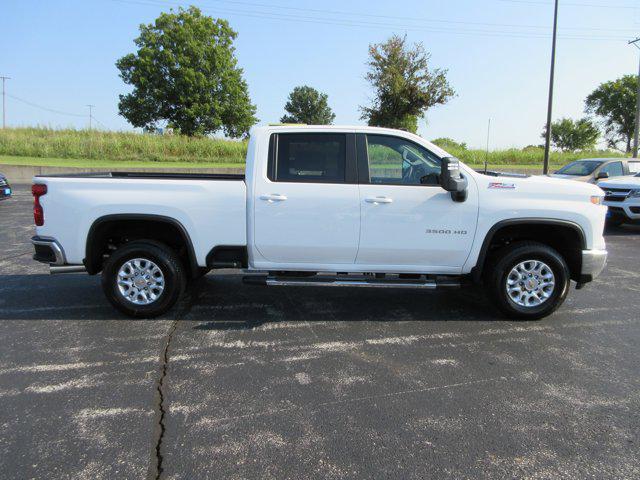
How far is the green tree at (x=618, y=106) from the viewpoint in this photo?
193ft

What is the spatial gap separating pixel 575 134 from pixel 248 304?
67033mm

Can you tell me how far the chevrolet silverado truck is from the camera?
11047 mm

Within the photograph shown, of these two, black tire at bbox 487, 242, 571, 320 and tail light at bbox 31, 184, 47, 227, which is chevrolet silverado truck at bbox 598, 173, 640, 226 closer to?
black tire at bbox 487, 242, 571, 320

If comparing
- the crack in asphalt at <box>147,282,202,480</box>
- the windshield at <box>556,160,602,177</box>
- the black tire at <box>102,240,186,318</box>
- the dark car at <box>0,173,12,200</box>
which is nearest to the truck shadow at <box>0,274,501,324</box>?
the crack in asphalt at <box>147,282,202,480</box>

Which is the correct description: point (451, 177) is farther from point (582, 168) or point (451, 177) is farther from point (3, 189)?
point (3, 189)

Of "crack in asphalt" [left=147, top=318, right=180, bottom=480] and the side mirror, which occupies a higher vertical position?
the side mirror

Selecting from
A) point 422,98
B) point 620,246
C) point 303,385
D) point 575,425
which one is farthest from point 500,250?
point 422,98

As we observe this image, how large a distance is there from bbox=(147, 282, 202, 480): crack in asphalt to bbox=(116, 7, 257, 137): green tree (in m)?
44.7

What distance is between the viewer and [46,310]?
5.25 metres

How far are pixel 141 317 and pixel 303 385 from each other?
7.44 ft

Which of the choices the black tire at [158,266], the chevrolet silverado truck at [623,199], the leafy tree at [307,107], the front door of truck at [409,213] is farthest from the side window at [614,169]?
the leafy tree at [307,107]

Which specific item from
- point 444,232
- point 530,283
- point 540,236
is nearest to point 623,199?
point 540,236

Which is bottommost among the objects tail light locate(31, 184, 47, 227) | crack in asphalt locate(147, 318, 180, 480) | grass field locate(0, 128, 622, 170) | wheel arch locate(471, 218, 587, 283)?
crack in asphalt locate(147, 318, 180, 480)

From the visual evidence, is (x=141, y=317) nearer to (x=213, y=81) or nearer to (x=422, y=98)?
(x=422, y=98)
